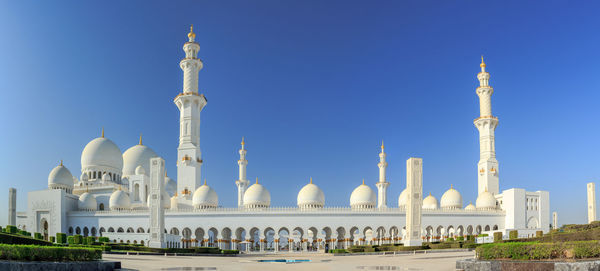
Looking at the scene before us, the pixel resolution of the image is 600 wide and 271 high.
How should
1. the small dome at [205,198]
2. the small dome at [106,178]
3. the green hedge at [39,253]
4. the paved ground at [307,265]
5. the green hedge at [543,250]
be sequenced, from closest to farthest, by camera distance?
the green hedge at [543,250] → the green hedge at [39,253] → the paved ground at [307,265] → the small dome at [205,198] → the small dome at [106,178]

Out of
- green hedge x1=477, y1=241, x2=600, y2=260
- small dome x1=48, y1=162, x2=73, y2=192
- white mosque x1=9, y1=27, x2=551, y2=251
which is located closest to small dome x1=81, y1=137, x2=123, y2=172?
white mosque x1=9, y1=27, x2=551, y2=251

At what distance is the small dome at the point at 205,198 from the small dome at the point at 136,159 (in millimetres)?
12772

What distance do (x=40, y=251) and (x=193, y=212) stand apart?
3236cm

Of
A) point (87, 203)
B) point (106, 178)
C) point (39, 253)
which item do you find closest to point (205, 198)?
point (87, 203)

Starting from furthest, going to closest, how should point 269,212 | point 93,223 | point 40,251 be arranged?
point 93,223 < point 269,212 < point 40,251

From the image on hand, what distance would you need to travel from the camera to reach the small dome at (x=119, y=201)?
48812mm

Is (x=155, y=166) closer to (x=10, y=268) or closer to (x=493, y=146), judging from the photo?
(x=10, y=268)

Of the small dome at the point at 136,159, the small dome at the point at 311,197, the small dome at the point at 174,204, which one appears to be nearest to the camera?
the small dome at the point at 311,197

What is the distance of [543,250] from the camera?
13.4 m

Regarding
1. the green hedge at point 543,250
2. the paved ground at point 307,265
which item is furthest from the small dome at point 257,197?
the green hedge at point 543,250

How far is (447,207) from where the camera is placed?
49.9 meters

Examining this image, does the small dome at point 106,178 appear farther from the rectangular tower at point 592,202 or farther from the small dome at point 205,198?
the rectangular tower at point 592,202

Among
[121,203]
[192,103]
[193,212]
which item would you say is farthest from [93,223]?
[192,103]

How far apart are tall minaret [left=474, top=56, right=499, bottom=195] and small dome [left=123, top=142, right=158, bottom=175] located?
36971 mm
